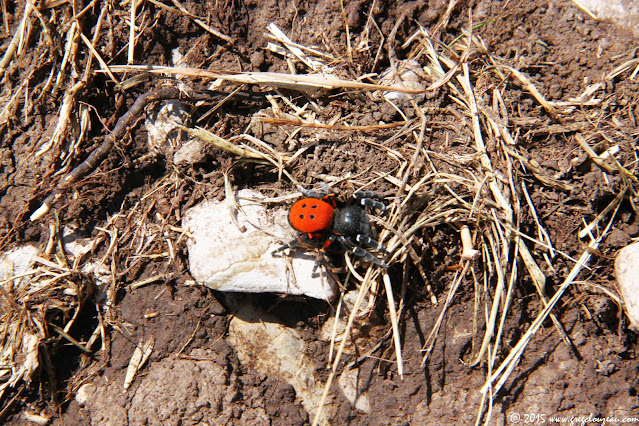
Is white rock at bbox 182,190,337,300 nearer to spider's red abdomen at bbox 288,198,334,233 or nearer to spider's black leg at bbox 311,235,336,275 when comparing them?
spider's black leg at bbox 311,235,336,275

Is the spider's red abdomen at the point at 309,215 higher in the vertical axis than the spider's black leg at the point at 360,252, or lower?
higher

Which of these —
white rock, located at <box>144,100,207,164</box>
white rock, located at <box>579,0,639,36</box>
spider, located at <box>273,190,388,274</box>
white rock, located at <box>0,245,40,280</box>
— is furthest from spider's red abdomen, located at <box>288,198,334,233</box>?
white rock, located at <box>579,0,639,36</box>

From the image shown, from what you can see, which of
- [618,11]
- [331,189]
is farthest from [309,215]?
[618,11]

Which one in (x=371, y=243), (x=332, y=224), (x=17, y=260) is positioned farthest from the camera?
(x=17, y=260)

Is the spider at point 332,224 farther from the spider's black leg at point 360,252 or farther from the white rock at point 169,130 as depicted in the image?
the white rock at point 169,130

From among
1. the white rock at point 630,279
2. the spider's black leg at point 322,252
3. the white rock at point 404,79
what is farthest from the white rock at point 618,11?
the spider's black leg at point 322,252

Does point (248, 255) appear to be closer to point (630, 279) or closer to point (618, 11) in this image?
point (630, 279)
